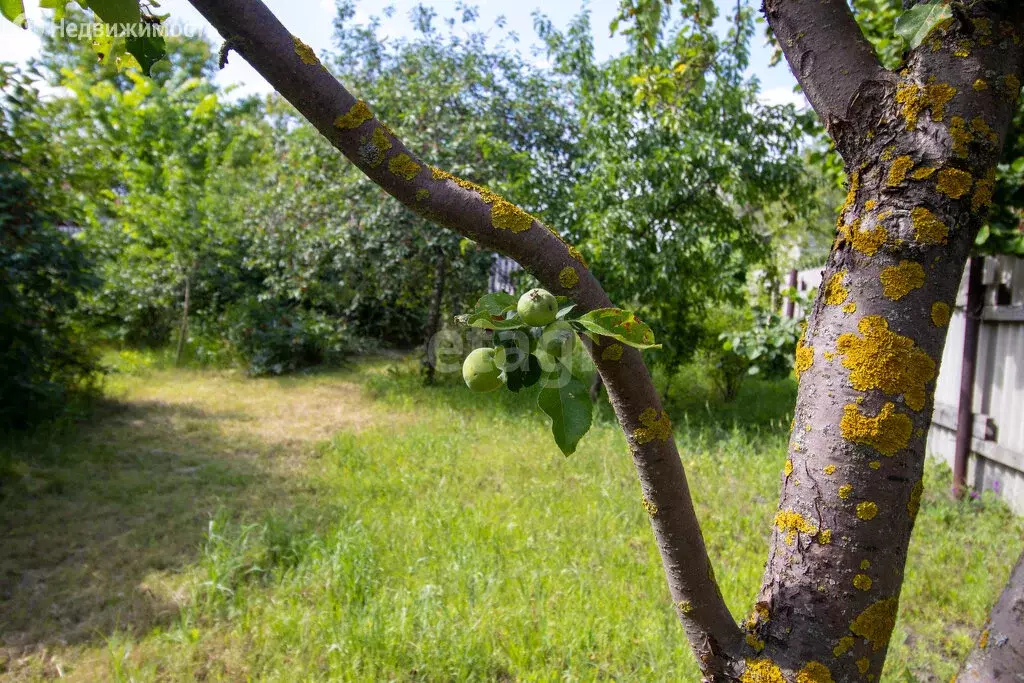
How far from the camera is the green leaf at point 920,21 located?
0.76 meters

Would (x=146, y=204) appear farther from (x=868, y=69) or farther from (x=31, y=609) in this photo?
(x=868, y=69)

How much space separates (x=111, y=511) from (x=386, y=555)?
1891 millimetres

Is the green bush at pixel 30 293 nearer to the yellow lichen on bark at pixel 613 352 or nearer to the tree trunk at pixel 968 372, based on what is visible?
the yellow lichen on bark at pixel 613 352

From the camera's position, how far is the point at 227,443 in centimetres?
524

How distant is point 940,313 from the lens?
0.74 meters

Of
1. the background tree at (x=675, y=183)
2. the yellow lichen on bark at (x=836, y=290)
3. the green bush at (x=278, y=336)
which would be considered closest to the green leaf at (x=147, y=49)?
the yellow lichen on bark at (x=836, y=290)

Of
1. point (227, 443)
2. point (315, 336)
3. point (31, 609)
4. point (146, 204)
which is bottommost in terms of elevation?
point (31, 609)

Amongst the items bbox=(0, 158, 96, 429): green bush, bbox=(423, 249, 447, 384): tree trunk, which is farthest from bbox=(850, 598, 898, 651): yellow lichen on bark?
bbox=(423, 249, 447, 384): tree trunk

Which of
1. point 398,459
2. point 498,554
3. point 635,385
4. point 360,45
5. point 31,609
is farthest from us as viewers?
point 360,45

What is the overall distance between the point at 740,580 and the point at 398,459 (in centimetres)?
265

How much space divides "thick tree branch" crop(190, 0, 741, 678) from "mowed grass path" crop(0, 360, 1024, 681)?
5.71 feet

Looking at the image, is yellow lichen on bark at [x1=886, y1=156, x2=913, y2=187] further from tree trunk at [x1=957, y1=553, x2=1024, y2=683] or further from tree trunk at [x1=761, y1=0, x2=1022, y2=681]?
tree trunk at [x1=957, y1=553, x2=1024, y2=683]

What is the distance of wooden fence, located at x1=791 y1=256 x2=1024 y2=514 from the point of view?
3570 mm

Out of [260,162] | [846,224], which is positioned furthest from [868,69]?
[260,162]
